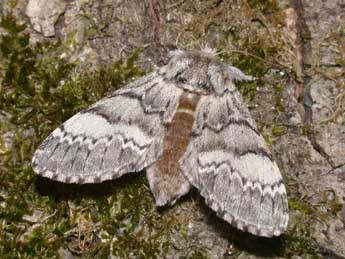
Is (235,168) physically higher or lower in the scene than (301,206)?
higher

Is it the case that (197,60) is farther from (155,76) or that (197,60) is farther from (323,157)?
(323,157)

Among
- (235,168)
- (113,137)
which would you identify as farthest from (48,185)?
(235,168)

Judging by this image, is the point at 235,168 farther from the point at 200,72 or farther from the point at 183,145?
the point at 200,72

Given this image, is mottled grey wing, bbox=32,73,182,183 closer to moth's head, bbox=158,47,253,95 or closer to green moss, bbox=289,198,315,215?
moth's head, bbox=158,47,253,95

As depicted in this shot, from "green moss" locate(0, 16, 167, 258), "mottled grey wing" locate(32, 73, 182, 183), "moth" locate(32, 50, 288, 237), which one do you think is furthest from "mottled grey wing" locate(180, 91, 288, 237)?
"green moss" locate(0, 16, 167, 258)

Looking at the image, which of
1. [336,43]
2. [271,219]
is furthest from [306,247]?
[336,43]

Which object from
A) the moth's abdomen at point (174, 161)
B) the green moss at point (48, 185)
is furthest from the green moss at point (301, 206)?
the green moss at point (48, 185)

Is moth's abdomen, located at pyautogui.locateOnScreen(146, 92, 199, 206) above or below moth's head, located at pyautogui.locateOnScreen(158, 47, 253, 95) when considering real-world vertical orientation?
below
